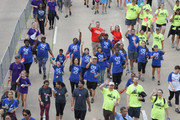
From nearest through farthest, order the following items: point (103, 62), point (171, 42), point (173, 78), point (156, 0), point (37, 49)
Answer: point (173, 78)
point (103, 62)
point (37, 49)
point (171, 42)
point (156, 0)

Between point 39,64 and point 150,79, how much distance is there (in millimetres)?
4891

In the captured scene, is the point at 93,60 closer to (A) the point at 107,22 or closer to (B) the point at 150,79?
(B) the point at 150,79

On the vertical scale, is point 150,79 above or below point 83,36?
below

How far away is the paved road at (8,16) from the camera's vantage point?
2705 centimetres

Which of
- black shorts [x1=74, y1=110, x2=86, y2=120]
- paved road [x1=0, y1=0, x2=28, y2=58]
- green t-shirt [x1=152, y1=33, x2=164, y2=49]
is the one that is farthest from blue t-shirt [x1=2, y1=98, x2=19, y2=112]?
paved road [x1=0, y1=0, x2=28, y2=58]

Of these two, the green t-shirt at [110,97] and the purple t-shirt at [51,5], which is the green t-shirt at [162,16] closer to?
the purple t-shirt at [51,5]

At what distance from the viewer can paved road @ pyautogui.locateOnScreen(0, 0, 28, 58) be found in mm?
27050

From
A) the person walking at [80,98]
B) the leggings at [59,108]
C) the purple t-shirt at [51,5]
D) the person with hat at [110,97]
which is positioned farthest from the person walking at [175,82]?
the purple t-shirt at [51,5]

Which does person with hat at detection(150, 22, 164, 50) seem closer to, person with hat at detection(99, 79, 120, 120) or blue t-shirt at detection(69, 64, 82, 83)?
blue t-shirt at detection(69, 64, 82, 83)

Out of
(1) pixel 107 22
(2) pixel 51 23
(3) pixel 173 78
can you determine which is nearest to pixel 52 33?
(2) pixel 51 23

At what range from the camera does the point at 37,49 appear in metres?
20.8

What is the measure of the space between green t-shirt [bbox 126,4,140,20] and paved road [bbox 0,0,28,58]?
7.07 m

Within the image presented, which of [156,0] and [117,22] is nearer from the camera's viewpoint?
[117,22]

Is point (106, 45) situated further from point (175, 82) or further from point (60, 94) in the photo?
point (60, 94)
